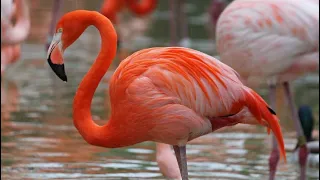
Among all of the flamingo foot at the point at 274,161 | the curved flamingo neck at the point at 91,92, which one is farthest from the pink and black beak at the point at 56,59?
the flamingo foot at the point at 274,161

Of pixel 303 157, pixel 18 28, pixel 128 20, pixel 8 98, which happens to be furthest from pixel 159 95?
pixel 128 20

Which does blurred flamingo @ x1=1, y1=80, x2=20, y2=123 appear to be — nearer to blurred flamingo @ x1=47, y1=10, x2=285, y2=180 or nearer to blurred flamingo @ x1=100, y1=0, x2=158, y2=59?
blurred flamingo @ x1=100, y1=0, x2=158, y2=59

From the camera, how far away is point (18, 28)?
9312mm

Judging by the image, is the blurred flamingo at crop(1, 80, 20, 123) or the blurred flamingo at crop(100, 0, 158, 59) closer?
the blurred flamingo at crop(1, 80, 20, 123)

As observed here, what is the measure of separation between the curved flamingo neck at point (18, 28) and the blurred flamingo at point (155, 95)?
150 inches

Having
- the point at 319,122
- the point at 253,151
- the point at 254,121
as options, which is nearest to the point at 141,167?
the point at 253,151

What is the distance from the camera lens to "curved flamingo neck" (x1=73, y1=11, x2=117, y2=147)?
5355mm

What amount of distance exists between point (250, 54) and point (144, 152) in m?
1.24

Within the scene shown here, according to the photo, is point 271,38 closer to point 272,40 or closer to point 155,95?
point 272,40

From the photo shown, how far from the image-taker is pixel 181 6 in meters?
13.4

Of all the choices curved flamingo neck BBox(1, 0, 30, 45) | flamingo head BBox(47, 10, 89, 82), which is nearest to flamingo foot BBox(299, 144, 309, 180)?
flamingo head BBox(47, 10, 89, 82)

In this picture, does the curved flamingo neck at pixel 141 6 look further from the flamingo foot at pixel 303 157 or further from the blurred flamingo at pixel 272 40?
the flamingo foot at pixel 303 157

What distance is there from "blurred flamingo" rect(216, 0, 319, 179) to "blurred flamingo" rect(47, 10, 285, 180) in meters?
1.43

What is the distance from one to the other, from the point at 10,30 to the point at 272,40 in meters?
3.10
